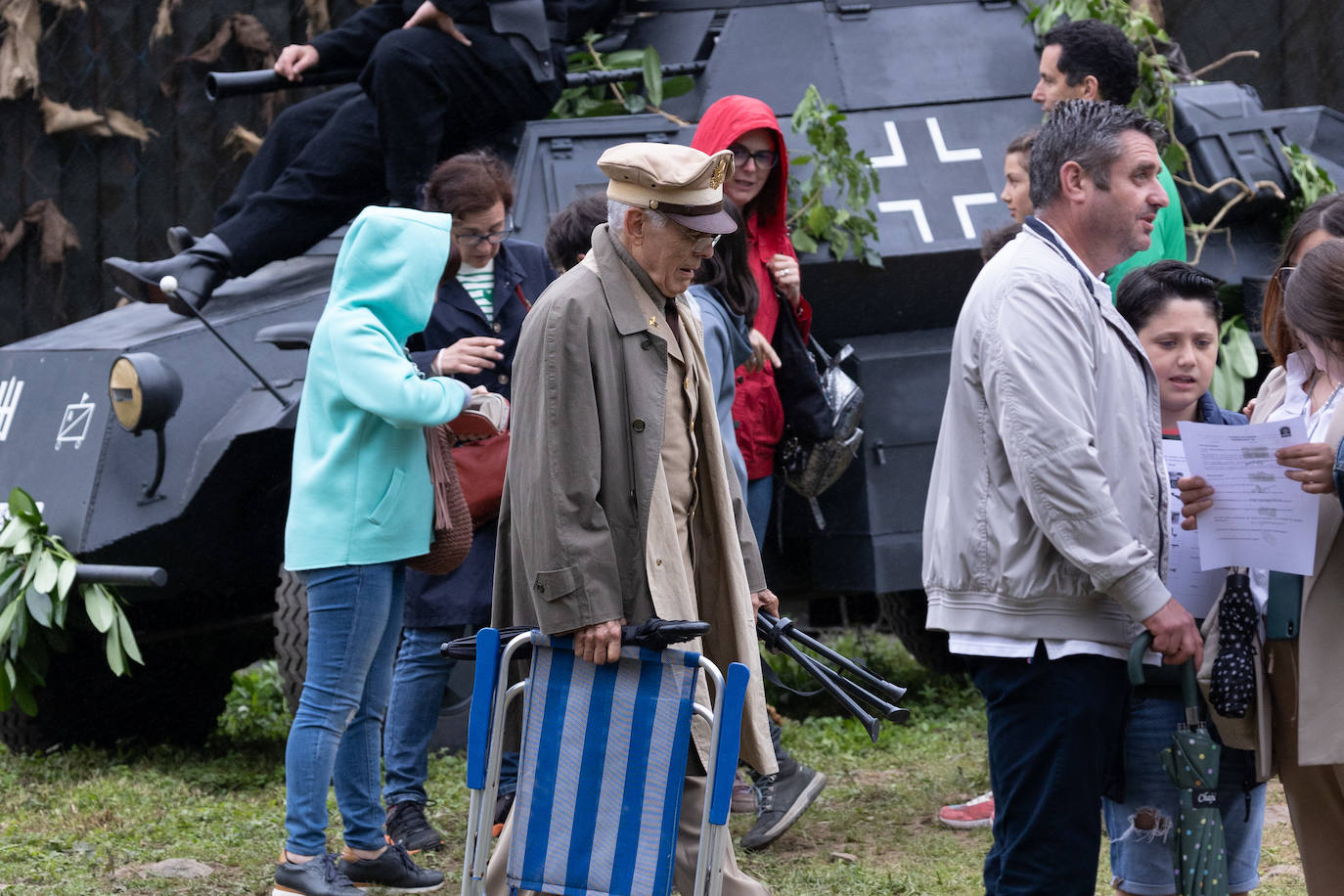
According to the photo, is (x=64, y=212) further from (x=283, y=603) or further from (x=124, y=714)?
(x=283, y=603)

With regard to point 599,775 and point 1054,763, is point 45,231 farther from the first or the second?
point 1054,763

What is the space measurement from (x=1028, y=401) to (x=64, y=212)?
6.96 metres

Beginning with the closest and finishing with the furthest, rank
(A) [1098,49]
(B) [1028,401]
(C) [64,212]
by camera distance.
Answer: (B) [1028,401] → (A) [1098,49] → (C) [64,212]

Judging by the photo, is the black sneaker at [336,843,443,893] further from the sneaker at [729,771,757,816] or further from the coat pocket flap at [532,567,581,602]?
the coat pocket flap at [532,567,581,602]

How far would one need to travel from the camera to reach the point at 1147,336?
3.10 metres

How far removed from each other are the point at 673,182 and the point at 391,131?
258cm

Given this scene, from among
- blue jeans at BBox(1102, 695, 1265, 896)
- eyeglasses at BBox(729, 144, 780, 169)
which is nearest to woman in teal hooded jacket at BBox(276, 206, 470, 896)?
eyeglasses at BBox(729, 144, 780, 169)

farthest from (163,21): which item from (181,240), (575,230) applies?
(575,230)

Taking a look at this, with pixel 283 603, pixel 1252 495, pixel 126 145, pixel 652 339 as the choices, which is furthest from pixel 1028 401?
pixel 126 145

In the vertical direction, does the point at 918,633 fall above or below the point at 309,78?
below

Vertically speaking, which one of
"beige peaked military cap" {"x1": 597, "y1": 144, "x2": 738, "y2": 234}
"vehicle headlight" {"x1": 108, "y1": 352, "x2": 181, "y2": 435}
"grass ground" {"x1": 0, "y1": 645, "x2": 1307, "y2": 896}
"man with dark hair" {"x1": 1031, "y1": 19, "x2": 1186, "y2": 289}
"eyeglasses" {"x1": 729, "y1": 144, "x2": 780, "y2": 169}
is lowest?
"grass ground" {"x1": 0, "y1": 645, "x2": 1307, "y2": 896}

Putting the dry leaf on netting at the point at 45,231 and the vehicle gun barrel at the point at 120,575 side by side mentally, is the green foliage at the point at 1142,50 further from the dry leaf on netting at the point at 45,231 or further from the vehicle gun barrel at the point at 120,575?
the dry leaf on netting at the point at 45,231

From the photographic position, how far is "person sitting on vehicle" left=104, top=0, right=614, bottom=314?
522cm

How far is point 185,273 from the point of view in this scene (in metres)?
5.19
